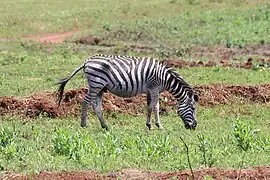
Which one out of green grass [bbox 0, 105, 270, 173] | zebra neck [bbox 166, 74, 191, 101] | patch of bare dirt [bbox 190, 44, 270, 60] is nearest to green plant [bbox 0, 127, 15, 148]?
green grass [bbox 0, 105, 270, 173]

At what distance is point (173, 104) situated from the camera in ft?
64.8

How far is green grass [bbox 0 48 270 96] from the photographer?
67.9 feet

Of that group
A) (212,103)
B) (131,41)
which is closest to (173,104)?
(212,103)

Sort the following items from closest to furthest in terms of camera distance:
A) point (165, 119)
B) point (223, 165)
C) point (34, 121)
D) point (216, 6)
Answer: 1. point (223, 165)
2. point (34, 121)
3. point (165, 119)
4. point (216, 6)

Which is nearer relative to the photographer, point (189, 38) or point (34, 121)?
point (34, 121)

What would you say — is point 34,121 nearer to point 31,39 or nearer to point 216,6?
point 31,39

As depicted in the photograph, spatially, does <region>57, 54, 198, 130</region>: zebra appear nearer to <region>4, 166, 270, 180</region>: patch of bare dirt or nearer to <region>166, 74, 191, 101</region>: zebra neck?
<region>166, 74, 191, 101</region>: zebra neck

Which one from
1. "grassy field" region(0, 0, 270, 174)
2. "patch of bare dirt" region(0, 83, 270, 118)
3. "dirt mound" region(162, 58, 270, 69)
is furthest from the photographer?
"dirt mound" region(162, 58, 270, 69)

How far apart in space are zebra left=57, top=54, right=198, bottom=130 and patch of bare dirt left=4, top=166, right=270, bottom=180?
637cm

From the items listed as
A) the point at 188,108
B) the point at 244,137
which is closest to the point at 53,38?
the point at 188,108

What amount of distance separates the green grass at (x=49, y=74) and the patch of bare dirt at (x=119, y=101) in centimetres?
100

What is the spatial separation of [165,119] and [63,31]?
58.0 ft

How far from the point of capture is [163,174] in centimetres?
1005

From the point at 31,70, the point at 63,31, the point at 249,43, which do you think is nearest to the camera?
the point at 31,70
